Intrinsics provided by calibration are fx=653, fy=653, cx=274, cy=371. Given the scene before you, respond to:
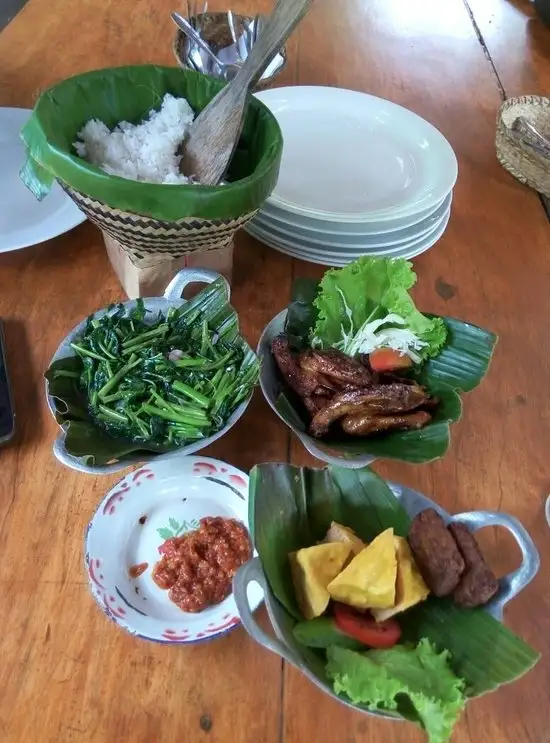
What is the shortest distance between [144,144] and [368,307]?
1.27ft

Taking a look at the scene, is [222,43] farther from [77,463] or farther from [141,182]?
[77,463]

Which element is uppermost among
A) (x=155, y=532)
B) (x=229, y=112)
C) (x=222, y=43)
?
(x=229, y=112)

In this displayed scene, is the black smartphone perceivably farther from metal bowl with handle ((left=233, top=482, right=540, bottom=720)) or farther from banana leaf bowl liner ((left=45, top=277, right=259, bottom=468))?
metal bowl with handle ((left=233, top=482, right=540, bottom=720))

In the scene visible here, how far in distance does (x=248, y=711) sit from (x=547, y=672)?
0.34m

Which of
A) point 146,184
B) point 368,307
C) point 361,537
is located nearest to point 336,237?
point 368,307

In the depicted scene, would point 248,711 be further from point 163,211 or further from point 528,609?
point 163,211

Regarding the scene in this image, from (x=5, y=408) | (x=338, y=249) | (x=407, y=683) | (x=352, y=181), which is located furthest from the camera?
(x=352, y=181)

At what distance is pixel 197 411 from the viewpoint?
0.79 metres

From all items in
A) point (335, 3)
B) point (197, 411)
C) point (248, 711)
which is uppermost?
point (335, 3)

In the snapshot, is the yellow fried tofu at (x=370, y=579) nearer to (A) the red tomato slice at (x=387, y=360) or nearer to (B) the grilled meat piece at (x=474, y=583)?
(B) the grilled meat piece at (x=474, y=583)

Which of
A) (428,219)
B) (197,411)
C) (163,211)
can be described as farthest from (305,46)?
(197,411)

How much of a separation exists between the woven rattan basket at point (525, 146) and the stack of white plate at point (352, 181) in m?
0.16

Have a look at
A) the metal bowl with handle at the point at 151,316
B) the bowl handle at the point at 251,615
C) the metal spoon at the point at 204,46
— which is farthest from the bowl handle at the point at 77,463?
the metal spoon at the point at 204,46

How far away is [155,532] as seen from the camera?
2.52 ft
